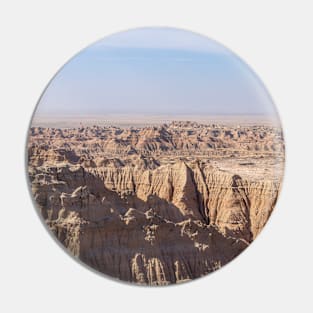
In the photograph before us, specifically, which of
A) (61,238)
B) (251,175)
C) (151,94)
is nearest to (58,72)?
(151,94)

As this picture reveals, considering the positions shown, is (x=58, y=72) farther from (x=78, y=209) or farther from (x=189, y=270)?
(x=189, y=270)

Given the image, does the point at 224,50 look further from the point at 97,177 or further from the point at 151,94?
the point at 97,177

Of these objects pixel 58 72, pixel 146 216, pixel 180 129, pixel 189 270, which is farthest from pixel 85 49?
pixel 189 270

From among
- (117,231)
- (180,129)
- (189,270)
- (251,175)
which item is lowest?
(189,270)

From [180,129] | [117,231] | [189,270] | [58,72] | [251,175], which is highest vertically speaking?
[58,72]

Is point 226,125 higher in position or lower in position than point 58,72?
lower

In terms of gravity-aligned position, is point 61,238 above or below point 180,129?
below
